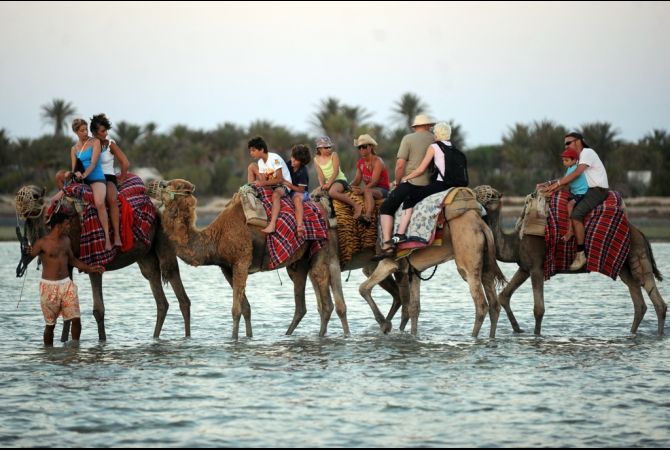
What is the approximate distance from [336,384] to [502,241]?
13.8 feet

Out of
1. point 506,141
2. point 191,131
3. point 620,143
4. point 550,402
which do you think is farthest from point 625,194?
point 550,402

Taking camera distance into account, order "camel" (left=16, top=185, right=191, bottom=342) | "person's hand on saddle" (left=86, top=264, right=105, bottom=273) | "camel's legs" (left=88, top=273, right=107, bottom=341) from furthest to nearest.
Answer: "camel's legs" (left=88, top=273, right=107, bottom=341) → "camel" (left=16, top=185, right=191, bottom=342) → "person's hand on saddle" (left=86, top=264, right=105, bottom=273)

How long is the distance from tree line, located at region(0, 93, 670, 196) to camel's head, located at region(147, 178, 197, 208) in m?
32.6

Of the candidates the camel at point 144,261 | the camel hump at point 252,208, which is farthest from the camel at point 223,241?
the camel at point 144,261

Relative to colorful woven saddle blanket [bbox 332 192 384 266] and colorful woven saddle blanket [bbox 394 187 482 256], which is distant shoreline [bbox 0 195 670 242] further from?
colorful woven saddle blanket [bbox 394 187 482 256]

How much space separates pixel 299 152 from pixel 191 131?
52.9 m

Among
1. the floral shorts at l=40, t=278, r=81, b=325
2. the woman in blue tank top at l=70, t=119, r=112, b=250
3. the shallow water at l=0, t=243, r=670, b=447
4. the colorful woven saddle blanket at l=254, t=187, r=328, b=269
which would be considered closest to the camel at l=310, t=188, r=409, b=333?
the colorful woven saddle blanket at l=254, t=187, r=328, b=269

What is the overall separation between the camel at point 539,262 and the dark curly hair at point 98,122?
438cm

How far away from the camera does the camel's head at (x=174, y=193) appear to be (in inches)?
486

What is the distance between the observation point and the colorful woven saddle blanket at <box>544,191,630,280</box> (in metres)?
13.0

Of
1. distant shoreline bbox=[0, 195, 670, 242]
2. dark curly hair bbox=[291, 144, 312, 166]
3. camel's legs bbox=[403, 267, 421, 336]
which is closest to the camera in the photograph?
dark curly hair bbox=[291, 144, 312, 166]

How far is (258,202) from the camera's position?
1272 centimetres

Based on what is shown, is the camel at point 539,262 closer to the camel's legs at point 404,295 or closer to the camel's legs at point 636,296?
the camel's legs at point 636,296

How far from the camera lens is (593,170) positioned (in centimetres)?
1309
